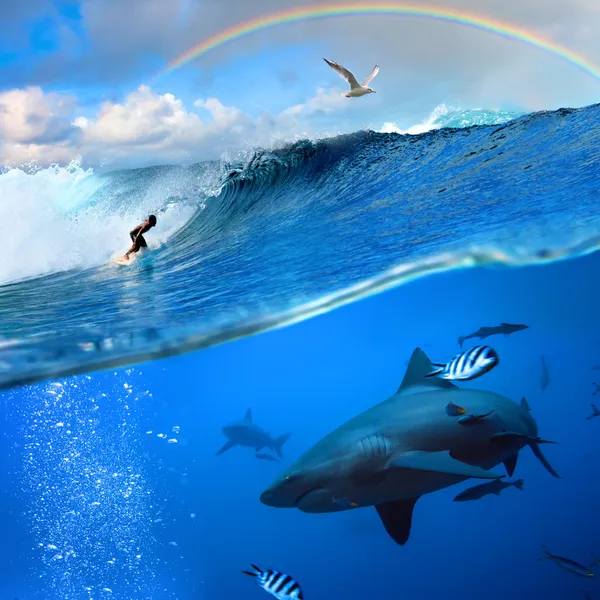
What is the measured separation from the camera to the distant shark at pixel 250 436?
40.3ft

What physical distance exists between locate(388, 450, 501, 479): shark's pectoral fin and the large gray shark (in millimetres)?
12

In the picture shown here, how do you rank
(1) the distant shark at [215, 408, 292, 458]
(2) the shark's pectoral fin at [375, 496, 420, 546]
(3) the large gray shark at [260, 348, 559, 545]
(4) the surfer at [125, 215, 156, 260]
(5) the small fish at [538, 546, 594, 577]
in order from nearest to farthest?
1. (3) the large gray shark at [260, 348, 559, 545]
2. (2) the shark's pectoral fin at [375, 496, 420, 546]
3. (5) the small fish at [538, 546, 594, 577]
4. (4) the surfer at [125, 215, 156, 260]
5. (1) the distant shark at [215, 408, 292, 458]

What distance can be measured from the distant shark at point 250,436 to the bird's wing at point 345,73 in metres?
8.88

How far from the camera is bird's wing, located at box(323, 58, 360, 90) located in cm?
1184

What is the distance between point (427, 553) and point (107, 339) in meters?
13.5

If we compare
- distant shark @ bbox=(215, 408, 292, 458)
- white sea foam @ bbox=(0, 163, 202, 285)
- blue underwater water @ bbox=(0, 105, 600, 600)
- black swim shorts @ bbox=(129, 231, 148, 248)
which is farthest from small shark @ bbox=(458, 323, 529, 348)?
white sea foam @ bbox=(0, 163, 202, 285)

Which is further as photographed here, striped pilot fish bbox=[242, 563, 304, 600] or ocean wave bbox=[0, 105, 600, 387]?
ocean wave bbox=[0, 105, 600, 387]

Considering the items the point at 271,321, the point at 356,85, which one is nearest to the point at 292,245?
the point at 271,321

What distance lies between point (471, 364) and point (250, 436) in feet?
31.7

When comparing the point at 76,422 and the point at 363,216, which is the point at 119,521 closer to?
the point at 76,422

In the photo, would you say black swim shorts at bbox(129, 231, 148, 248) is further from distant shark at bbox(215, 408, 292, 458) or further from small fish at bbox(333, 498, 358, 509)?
small fish at bbox(333, 498, 358, 509)

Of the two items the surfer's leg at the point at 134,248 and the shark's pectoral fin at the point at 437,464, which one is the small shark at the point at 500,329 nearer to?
the shark's pectoral fin at the point at 437,464

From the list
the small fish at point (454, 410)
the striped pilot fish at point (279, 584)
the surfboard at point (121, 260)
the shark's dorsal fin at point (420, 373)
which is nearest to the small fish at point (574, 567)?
the shark's dorsal fin at point (420, 373)

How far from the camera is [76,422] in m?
14.4
